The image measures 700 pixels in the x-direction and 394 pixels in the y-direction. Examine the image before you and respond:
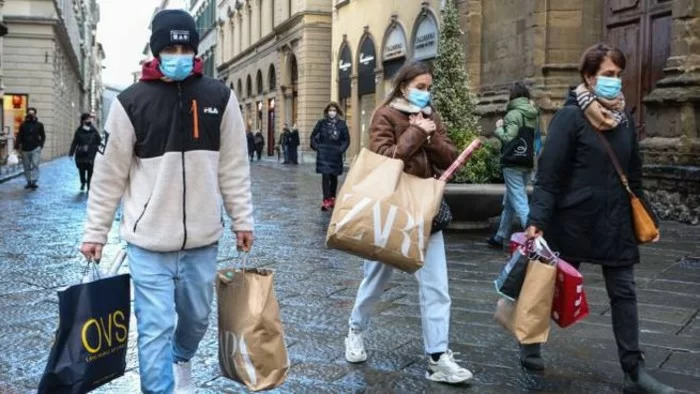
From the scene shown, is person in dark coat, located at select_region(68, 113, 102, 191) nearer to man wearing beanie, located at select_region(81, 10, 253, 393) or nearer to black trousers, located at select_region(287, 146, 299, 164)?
man wearing beanie, located at select_region(81, 10, 253, 393)

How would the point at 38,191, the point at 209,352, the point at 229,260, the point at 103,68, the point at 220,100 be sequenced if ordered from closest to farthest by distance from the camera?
→ 1. the point at 220,100
2. the point at 209,352
3. the point at 229,260
4. the point at 38,191
5. the point at 103,68

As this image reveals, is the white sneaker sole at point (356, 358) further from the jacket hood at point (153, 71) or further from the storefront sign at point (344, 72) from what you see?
the storefront sign at point (344, 72)

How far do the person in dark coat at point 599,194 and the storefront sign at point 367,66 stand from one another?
2323 cm

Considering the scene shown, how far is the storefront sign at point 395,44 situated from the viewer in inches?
979

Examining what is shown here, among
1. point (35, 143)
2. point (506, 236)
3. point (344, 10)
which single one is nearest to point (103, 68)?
point (344, 10)

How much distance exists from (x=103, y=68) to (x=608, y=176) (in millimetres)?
190940

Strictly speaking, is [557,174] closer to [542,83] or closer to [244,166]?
[244,166]

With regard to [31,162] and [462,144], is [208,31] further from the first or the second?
[462,144]

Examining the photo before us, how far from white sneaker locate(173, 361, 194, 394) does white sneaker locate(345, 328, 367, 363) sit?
1.10 m

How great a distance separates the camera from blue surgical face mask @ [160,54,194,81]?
10.8ft

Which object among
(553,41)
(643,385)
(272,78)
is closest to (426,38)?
(553,41)

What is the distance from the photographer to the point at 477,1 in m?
16.8

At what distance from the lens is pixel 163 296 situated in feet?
11.0

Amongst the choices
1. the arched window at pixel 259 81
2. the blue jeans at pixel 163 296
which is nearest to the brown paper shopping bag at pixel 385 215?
the blue jeans at pixel 163 296
